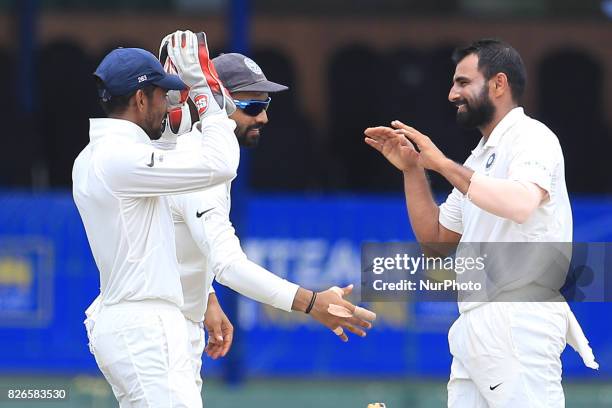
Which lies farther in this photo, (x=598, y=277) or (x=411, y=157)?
(x=598, y=277)

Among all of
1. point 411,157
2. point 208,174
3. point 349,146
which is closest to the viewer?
point 208,174

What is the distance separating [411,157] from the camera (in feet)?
20.5

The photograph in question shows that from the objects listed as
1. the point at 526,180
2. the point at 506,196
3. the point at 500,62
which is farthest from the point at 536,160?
the point at 500,62

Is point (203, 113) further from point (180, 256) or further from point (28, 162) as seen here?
point (28, 162)

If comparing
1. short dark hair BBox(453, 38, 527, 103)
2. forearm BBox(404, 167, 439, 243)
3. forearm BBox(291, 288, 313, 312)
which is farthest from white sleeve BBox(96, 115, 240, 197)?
short dark hair BBox(453, 38, 527, 103)

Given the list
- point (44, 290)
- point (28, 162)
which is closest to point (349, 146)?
point (28, 162)

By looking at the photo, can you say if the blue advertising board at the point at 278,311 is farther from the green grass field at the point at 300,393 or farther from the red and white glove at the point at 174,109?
the red and white glove at the point at 174,109

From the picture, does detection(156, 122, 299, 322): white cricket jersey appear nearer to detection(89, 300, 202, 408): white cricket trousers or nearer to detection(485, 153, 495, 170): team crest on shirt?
detection(89, 300, 202, 408): white cricket trousers

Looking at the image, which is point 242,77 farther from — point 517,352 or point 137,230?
point 517,352

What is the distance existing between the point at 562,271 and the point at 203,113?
5.36 feet

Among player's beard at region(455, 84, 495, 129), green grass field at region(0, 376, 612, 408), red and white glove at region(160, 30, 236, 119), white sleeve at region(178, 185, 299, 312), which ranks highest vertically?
red and white glove at region(160, 30, 236, 119)

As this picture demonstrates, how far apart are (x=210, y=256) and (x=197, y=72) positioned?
820 mm

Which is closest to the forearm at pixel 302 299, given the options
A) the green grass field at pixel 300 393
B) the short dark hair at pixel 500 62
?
the short dark hair at pixel 500 62

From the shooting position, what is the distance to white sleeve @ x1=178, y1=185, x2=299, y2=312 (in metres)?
5.90
